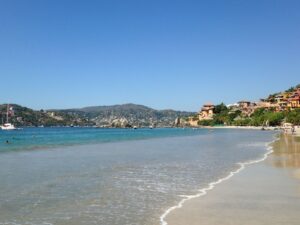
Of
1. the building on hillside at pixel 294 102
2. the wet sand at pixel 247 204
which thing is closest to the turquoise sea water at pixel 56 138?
the wet sand at pixel 247 204

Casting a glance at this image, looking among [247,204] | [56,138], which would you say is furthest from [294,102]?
[247,204]

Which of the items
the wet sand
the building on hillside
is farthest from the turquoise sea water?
the building on hillside

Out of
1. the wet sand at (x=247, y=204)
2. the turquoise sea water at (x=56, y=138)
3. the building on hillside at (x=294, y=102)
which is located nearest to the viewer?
the wet sand at (x=247, y=204)

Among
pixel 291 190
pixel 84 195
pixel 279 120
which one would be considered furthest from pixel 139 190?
pixel 279 120

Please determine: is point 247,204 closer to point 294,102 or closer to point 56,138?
point 56,138

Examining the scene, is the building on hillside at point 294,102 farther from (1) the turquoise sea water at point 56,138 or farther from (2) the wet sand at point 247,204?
(2) the wet sand at point 247,204

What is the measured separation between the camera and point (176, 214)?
11062 millimetres

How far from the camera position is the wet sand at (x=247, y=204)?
400 inches

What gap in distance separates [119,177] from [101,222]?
8.98 metres

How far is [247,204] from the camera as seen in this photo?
12086 mm

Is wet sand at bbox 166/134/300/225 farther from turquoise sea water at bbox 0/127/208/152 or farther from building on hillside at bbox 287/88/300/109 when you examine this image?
building on hillside at bbox 287/88/300/109

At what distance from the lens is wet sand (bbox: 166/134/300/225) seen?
33.3ft

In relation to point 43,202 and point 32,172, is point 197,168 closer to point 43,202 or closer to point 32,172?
point 32,172

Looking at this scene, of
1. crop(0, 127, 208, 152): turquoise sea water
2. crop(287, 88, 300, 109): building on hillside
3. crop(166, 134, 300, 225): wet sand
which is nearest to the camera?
crop(166, 134, 300, 225): wet sand
